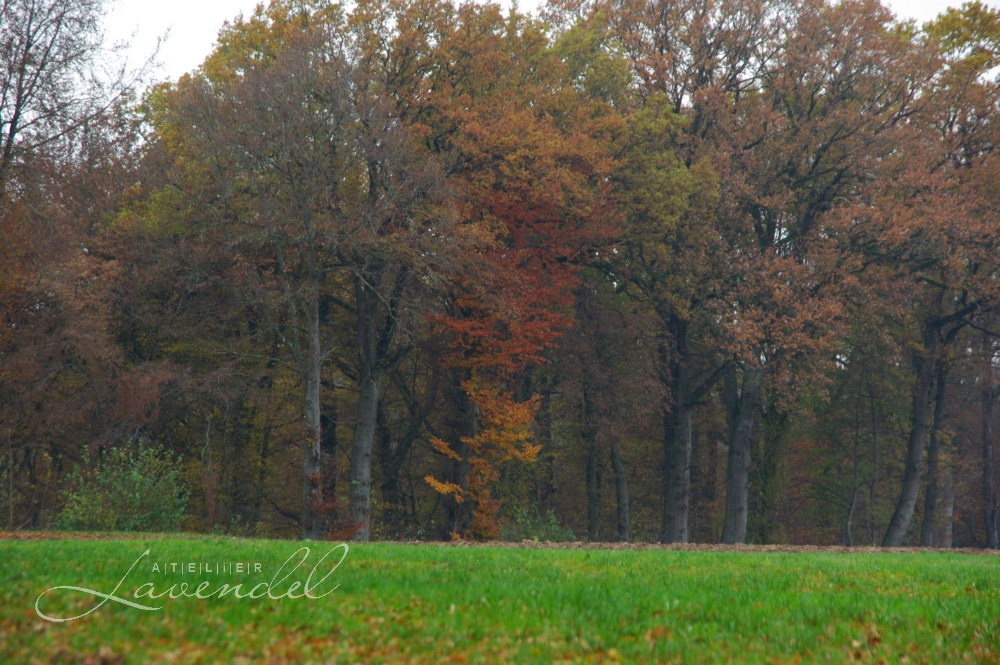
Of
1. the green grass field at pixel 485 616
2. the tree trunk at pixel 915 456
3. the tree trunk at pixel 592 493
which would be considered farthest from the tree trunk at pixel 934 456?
the green grass field at pixel 485 616

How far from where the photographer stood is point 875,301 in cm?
2577

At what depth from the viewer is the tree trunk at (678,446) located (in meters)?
28.5

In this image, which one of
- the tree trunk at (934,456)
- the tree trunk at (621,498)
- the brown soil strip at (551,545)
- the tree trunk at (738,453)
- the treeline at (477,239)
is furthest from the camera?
the tree trunk at (934,456)

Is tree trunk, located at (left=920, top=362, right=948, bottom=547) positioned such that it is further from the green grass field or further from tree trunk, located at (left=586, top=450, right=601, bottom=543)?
the green grass field

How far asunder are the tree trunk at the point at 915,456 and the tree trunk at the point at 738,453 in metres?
6.31

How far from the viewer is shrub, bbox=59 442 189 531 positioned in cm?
1714

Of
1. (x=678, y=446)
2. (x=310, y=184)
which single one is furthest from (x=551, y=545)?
(x=678, y=446)

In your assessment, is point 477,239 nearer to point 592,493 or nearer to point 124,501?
point 124,501

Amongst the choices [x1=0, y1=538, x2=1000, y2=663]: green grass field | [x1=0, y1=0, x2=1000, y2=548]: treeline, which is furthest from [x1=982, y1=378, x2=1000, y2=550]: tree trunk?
[x1=0, y1=538, x2=1000, y2=663]: green grass field

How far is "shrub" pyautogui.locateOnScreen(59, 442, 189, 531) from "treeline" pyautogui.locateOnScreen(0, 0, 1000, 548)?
0.30 metres

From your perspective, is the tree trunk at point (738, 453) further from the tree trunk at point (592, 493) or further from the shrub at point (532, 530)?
the shrub at point (532, 530)

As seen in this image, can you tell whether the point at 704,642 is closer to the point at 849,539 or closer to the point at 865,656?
the point at 865,656

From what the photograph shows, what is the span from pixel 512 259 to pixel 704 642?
18.2 metres

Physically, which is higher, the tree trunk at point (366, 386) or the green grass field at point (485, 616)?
the tree trunk at point (366, 386)
